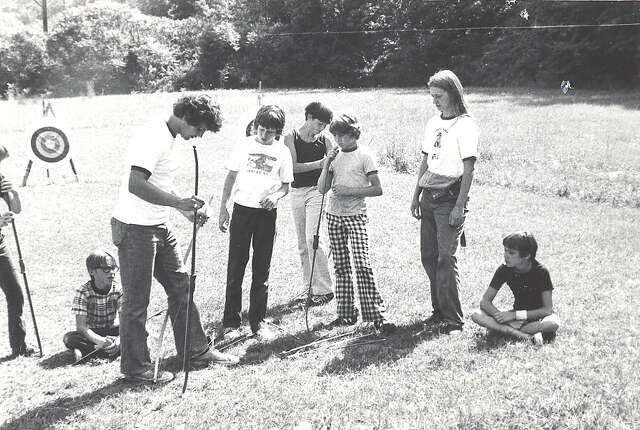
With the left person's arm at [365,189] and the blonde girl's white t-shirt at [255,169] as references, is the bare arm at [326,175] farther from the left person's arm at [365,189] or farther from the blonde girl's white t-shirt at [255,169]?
the blonde girl's white t-shirt at [255,169]

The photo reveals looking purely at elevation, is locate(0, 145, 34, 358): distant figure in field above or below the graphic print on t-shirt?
below

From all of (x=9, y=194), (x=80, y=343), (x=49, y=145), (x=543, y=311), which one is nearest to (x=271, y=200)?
(x=80, y=343)

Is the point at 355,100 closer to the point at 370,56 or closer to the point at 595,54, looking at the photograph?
the point at 595,54

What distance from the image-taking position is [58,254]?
27.3ft

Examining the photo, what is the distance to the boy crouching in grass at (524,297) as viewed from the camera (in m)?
4.95

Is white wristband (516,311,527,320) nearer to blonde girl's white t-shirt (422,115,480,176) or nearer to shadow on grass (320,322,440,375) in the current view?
shadow on grass (320,322,440,375)

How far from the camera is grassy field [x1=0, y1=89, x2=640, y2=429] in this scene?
3.93m

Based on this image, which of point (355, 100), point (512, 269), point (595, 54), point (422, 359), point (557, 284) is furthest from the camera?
point (595, 54)

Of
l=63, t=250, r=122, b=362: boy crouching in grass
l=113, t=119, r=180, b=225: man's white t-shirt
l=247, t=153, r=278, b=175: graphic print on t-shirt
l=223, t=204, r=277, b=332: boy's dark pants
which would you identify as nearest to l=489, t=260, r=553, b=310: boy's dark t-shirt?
l=223, t=204, r=277, b=332: boy's dark pants

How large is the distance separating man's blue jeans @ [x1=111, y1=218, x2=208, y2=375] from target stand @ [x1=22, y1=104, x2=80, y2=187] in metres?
9.16

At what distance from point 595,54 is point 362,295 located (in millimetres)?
34852

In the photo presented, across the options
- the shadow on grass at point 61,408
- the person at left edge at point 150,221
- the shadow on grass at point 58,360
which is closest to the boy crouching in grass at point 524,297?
the person at left edge at point 150,221

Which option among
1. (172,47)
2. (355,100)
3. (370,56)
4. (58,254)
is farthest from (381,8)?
(58,254)

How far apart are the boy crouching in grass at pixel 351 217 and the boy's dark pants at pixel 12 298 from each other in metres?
2.58
